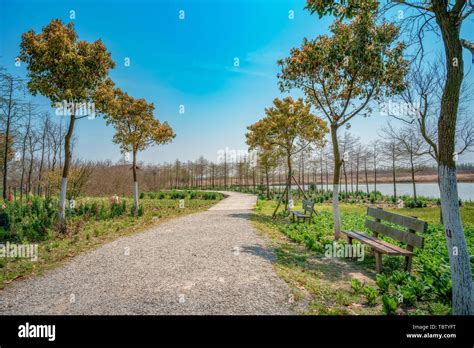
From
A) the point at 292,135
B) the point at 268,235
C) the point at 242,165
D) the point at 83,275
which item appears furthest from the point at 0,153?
the point at 242,165

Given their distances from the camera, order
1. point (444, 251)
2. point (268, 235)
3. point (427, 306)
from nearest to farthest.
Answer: point (427, 306), point (444, 251), point (268, 235)

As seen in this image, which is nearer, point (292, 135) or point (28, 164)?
point (292, 135)

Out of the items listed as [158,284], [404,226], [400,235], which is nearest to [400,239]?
[400,235]

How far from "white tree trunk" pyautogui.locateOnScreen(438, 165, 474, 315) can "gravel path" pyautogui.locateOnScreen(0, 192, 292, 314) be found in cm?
196

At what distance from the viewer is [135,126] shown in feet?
41.1

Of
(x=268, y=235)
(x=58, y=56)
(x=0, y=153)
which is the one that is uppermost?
(x=58, y=56)

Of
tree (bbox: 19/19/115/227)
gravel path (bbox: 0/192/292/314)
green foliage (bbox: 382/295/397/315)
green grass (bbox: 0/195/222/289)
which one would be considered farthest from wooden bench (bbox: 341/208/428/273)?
tree (bbox: 19/19/115/227)

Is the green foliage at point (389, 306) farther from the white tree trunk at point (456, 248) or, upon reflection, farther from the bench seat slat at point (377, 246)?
the bench seat slat at point (377, 246)

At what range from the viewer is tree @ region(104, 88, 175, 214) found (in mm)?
12102

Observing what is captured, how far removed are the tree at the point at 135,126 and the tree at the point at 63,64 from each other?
4.26m

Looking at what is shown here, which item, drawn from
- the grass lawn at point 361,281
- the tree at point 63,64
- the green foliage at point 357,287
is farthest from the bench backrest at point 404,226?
the tree at point 63,64

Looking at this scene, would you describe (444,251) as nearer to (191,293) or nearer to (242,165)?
(191,293)
